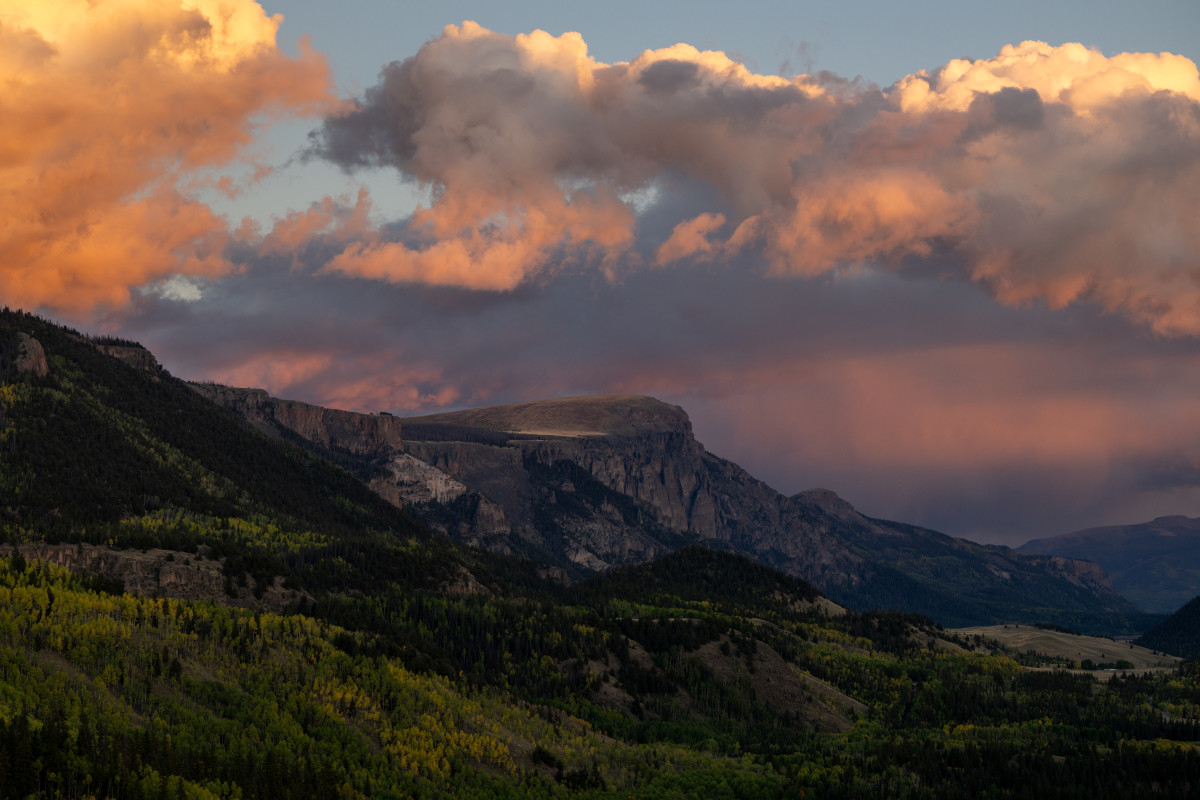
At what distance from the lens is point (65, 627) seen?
186 m

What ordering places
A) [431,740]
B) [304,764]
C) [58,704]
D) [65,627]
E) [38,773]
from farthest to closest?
[431,740], [65,627], [304,764], [58,704], [38,773]

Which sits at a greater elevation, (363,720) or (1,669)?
(1,669)

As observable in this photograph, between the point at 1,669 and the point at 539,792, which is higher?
the point at 1,669

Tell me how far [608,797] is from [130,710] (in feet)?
300

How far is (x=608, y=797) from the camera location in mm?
199375

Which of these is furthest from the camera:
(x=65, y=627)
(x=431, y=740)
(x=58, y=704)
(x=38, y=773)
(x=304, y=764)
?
(x=431, y=740)

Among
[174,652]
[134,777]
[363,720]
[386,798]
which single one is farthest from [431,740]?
[134,777]

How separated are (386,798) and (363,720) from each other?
95.0ft

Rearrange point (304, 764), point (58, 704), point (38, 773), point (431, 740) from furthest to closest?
point (431, 740)
point (304, 764)
point (58, 704)
point (38, 773)

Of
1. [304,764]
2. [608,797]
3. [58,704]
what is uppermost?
[58,704]

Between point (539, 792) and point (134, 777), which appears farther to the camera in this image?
point (539, 792)

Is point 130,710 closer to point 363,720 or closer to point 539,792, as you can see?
point 363,720

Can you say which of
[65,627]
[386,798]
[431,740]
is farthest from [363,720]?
[65,627]

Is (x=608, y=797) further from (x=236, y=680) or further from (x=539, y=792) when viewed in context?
(x=236, y=680)
